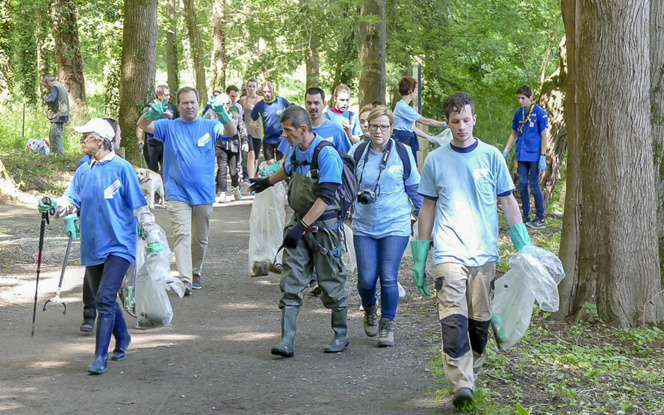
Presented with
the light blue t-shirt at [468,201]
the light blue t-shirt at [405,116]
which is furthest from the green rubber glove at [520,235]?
the light blue t-shirt at [405,116]

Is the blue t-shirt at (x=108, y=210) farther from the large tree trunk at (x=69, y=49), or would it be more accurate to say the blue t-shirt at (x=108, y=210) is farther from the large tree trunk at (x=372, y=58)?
the large tree trunk at (x=69, y=49)

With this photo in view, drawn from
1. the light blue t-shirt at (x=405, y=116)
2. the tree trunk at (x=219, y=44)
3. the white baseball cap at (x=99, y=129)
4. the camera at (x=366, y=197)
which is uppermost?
the tree trunk at (x=219, y=44)

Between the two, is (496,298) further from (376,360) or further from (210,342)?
(210,342)

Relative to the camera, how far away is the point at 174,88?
3275 cm

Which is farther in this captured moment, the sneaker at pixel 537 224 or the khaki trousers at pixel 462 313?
the sneaker at pixel 537 224

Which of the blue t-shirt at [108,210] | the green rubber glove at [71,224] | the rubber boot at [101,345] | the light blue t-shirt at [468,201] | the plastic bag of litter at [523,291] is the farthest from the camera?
the green rubber glove at [71,224]

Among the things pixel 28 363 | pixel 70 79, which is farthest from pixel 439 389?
pixel 70 79

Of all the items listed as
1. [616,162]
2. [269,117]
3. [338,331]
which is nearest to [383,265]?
[338,331]

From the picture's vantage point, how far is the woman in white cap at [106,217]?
615 centimetres

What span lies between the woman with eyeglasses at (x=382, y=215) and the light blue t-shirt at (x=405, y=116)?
5381mm

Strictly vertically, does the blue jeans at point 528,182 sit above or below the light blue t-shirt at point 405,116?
below

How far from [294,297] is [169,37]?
1151 inches

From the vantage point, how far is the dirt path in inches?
217

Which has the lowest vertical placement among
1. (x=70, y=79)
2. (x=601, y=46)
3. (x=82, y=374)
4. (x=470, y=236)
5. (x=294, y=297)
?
(x=82, y=374)
